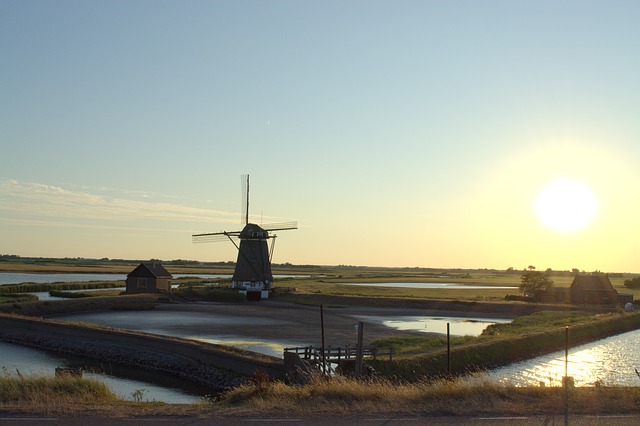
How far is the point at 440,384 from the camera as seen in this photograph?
14.7 meters

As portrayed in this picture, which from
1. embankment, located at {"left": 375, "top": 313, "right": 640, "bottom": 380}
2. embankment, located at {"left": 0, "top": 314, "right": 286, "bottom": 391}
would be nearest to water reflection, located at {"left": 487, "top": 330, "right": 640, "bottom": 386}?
embankment, located at {"left": 375, "top": 313, "right": 640, "bottom": 380}

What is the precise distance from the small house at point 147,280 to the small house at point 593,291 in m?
54.0

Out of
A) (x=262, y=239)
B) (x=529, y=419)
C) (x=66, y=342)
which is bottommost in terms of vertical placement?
(x=66, y=342)

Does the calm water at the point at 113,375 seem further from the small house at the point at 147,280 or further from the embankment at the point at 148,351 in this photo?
the small house at the point at 147,280

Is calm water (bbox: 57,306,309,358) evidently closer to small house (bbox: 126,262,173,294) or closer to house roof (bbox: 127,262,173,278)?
small house (bbox: 126,262,173,294)

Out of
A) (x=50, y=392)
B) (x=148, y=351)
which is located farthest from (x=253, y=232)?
(x=50, y=392)

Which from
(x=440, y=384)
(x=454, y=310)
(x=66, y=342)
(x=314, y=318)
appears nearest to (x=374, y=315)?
(x=314, y=318)

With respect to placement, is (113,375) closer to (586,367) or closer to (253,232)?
(586,367)

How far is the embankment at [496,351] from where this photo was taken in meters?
29.1

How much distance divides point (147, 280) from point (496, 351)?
5627 centimetres

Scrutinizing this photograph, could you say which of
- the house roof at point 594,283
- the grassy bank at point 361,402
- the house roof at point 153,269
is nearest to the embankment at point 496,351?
the grassy bank at point 361,402

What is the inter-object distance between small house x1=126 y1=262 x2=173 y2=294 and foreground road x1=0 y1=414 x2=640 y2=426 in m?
71.2

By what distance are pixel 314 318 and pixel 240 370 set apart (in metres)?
→ 27.9

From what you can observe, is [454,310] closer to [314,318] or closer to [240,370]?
[314,318]
